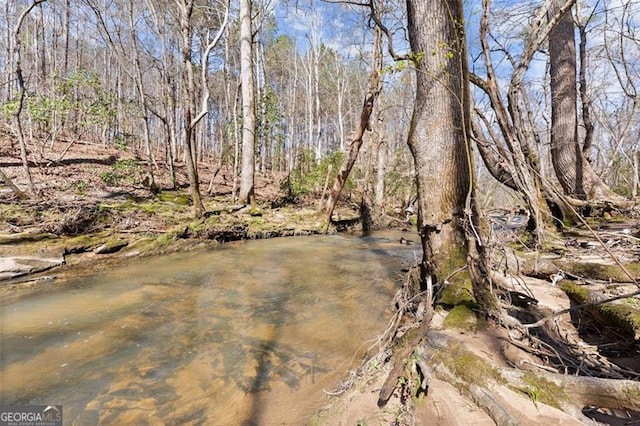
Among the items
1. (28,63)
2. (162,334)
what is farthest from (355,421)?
(28,63)

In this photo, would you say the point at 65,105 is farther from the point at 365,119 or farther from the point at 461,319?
the point at 461,319

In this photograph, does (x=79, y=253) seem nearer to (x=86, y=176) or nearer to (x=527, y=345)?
(x=86, y=176)

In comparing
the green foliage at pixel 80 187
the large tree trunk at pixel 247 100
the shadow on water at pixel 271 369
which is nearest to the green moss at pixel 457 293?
the shadow on water at pixel 271 369

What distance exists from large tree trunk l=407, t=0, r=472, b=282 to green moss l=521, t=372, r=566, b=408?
A: 4.09 feet

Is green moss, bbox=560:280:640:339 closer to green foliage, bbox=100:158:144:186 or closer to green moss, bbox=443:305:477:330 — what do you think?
green moss, bbox=443:305:477:330

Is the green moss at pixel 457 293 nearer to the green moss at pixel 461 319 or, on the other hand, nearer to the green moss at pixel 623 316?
the green moss at pixel 461 319

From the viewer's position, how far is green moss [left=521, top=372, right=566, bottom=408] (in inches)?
62.9

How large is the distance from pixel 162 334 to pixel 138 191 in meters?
8.64

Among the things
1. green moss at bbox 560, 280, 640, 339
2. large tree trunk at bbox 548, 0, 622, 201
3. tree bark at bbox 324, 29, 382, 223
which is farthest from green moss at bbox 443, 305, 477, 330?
large tree trunk at bbox 548, 0, 622, 201

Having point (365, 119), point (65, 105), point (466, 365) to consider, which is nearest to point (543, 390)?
point (466, 365)

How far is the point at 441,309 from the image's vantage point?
112 inches

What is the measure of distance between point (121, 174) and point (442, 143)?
1132cm

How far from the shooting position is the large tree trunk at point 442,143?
9.50ft

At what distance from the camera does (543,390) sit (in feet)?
5.40
